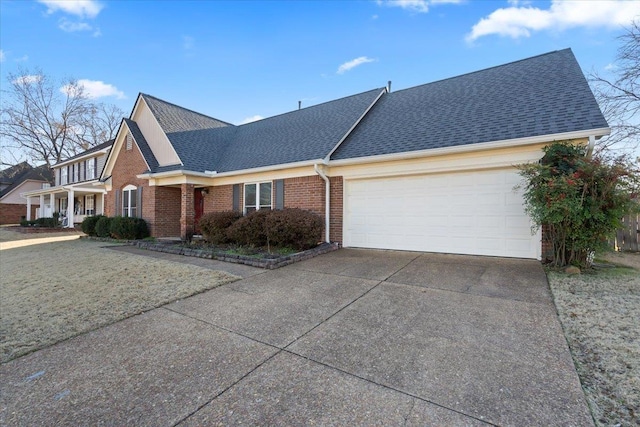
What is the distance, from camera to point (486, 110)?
8.29 metres

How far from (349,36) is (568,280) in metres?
11.0

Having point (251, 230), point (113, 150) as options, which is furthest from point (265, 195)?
point (113, 150)

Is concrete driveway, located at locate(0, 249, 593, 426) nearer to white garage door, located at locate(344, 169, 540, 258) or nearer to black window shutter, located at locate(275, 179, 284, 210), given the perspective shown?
white garage door, located at locate(344, 169, 540, 258)

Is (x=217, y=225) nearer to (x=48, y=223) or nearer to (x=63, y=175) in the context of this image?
(x=48, y=223)

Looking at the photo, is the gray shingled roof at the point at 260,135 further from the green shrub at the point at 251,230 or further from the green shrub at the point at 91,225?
the green shrub at the point at 91,225

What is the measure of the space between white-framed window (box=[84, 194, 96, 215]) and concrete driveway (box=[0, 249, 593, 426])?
78.1 ft

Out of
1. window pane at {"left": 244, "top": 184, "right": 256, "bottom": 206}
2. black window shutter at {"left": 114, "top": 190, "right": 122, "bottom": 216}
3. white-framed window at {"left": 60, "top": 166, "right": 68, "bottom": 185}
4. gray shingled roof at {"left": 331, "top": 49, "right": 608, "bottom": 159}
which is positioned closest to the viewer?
gray shingled roof at {"left": 331, "top": 49, "right": 608, "bottom": 159}

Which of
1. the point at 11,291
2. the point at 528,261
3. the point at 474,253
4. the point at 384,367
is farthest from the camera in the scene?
the point at 474,253

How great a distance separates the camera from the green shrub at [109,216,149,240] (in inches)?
502

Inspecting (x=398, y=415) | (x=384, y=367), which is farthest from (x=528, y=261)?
(x=398, y=415)

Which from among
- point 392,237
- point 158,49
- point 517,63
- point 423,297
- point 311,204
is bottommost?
point 423,297

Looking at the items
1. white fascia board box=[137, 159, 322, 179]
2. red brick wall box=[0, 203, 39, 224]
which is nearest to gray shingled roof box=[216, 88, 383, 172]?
white fascia board box=[137, 159, 322, 179]

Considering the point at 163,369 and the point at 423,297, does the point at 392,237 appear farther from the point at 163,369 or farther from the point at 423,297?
the point at 163,369

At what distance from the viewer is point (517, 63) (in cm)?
1014
